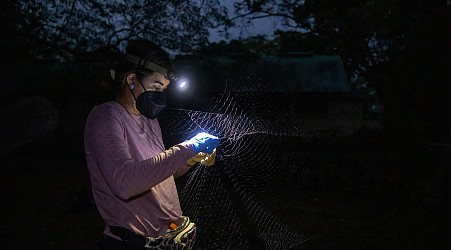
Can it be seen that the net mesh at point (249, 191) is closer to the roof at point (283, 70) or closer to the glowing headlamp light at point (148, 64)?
the glowing headlamp light at point (148, 64)

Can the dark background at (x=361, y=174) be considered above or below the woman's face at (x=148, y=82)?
below

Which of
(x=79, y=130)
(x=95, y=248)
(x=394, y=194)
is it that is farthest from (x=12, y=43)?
(x=79, y=130)

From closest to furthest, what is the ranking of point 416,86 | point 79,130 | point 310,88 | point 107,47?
point 416,86 < point 107,47 < point 310,88 < point 79,130

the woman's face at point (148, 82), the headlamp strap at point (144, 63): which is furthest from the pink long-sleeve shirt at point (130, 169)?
the headlamp strap at point (144, 63)

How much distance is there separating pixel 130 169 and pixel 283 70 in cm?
2209

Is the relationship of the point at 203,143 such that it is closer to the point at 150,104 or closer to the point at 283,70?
the point at 150,104

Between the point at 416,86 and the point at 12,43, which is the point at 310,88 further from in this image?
the point at 12,43

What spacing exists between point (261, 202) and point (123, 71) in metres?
7.02

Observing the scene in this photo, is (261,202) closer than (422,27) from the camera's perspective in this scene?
Yes

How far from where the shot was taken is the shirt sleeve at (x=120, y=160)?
1.77 meters

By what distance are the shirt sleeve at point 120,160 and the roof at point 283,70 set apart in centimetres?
1628

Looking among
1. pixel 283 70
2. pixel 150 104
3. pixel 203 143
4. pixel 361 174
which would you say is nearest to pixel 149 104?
pixel 150 104

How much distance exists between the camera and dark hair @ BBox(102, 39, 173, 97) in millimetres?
2145

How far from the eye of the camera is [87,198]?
30.5 ft
